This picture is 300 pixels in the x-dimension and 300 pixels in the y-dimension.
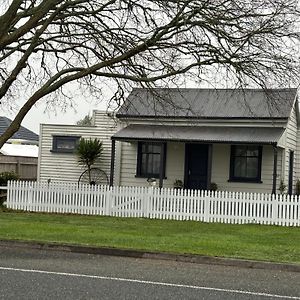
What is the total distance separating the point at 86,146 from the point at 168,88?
918 centimetres

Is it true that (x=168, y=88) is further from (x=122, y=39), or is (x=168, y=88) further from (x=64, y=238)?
(x=64, y=238)

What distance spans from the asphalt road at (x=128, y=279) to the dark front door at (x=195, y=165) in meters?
14.5

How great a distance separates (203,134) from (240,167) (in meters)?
2.36

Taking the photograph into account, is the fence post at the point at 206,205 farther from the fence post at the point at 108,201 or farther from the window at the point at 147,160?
the window at the point at 147,160

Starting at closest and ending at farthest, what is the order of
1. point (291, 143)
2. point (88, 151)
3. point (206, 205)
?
point (206, 205) → point (291, 143) → point (88, 151)

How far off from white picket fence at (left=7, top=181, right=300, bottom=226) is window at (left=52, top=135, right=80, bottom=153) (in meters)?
6.34

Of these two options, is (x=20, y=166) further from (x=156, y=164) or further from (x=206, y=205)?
(x=206, y=205)

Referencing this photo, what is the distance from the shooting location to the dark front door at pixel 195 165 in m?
27.9

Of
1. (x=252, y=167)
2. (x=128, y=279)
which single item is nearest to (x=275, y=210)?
(x=252, y=167)

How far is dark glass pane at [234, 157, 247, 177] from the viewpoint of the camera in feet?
89.7

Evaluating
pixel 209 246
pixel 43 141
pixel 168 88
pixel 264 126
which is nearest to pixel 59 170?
pixel 43 141

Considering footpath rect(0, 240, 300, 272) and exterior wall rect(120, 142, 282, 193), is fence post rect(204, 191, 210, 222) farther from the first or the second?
footpath rect(0, 240, 300, 272)

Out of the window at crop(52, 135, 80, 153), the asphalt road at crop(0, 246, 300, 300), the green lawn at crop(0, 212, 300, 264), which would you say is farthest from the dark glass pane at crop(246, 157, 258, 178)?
the asphalt road at crop(0, 246, 300, 300)

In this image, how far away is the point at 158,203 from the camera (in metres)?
22.4
